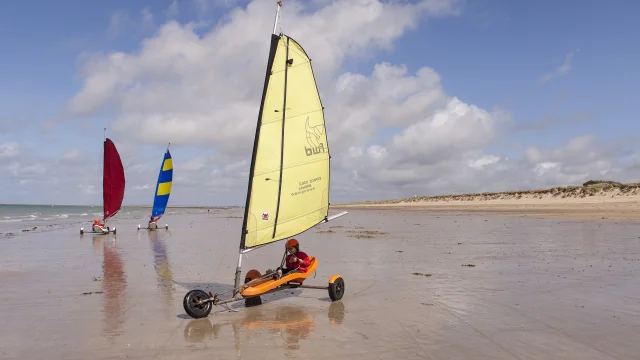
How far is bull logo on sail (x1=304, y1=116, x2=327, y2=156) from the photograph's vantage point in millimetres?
11922

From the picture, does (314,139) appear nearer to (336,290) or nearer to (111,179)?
(336,290)

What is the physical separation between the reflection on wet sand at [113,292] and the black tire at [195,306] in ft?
4.15

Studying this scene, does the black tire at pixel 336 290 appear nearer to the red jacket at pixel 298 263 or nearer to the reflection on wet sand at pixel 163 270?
the red jacket at pixel 298 263

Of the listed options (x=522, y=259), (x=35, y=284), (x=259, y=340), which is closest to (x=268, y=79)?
(x=259, y=340)

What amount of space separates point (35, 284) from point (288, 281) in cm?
763

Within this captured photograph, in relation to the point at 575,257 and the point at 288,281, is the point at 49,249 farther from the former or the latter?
the point at 575,257

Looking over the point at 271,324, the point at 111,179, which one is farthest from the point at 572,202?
the point at 271,324

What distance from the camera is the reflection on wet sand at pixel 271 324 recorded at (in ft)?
27.2

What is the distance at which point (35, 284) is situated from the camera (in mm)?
13367

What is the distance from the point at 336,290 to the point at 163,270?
743 centimetres

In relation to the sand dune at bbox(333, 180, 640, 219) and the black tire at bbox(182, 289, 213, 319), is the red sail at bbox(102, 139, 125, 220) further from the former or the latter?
the sand dune at bbox(333, 180, 640, 219)

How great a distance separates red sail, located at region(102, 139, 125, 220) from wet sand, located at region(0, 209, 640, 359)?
620 inches

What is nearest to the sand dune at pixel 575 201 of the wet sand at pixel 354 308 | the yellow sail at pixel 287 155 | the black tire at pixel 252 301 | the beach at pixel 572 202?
the beach at pixel 572 202

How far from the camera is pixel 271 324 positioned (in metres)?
9.21
